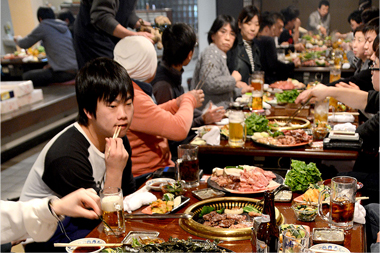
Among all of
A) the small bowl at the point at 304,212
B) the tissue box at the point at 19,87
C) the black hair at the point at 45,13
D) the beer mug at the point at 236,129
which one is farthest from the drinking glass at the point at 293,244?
the black hair at the point at 45,13

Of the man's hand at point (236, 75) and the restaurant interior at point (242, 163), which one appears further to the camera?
the man's hand at point (236, 75)

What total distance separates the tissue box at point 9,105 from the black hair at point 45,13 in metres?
1.95

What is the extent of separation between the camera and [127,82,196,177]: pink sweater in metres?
2.23

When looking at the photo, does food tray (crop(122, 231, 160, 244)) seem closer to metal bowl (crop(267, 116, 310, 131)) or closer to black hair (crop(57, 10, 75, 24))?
metal bowl (crop(267, 116, 310, 131))

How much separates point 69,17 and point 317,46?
15.0 ft

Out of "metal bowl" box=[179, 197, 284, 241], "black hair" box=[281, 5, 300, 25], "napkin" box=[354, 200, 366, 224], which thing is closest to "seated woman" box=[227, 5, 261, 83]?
"metal bowl" box=[179, 197, 284, 241]

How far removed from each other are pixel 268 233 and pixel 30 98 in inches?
168

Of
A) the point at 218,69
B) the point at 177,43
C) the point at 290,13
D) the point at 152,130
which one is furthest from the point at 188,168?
the point at 290,13

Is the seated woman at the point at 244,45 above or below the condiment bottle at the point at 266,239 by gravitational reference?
above

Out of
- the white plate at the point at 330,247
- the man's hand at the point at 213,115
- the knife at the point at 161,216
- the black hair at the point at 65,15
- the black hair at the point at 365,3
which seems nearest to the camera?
the white plate at the point at 330,247

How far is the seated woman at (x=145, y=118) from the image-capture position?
2239mm

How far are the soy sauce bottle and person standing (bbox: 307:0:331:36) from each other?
8.30 meters

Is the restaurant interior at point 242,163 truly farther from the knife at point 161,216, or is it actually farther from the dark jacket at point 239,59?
the dark jacket at point 239,59

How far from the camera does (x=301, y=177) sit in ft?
5.31
